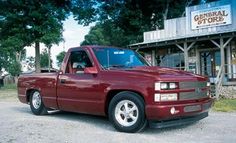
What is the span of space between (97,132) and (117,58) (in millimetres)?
1958

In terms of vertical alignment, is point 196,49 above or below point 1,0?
below

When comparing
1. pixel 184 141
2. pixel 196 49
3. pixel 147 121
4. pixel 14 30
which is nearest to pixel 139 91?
pixel 147 121

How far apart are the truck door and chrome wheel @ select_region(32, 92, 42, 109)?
4.48 feet

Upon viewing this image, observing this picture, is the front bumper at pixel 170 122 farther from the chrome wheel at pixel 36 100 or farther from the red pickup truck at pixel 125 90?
the chrome wheel at pixel 36 100

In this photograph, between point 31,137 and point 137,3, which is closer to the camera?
point 31,137

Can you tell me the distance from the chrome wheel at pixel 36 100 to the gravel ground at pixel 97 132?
0.86 meters

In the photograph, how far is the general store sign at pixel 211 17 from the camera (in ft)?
71.3

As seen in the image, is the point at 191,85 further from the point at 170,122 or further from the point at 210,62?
the point at 210,62

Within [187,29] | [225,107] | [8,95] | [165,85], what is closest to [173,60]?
[187,29]

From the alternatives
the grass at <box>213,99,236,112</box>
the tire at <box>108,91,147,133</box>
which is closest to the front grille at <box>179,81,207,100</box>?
the tire at <box>108,91,147,133</box>

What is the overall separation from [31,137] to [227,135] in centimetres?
381

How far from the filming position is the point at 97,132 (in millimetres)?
8094

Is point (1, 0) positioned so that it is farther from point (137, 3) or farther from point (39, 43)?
point (137, 3)

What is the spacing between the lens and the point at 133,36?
37.8 metres
